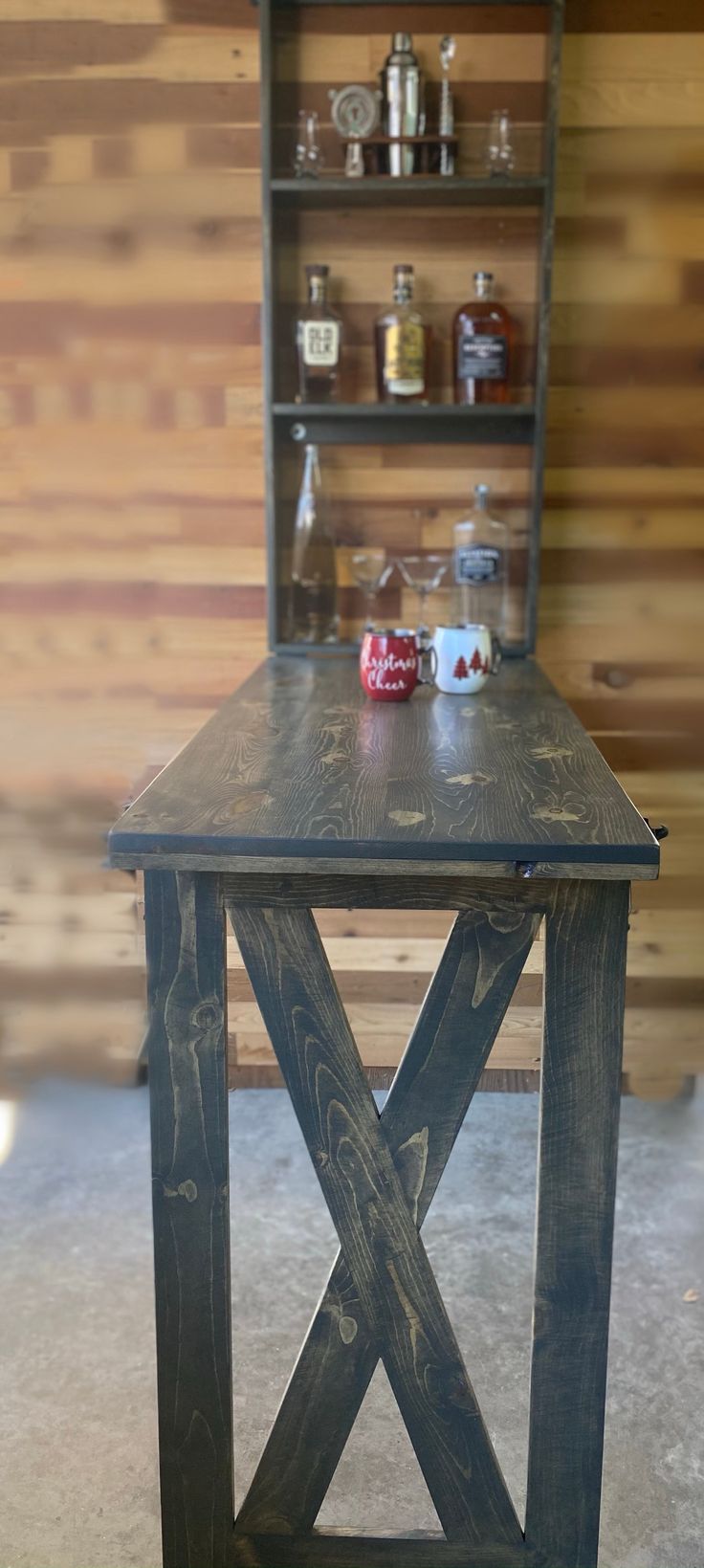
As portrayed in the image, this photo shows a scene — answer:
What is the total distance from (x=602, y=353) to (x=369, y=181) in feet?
1.63

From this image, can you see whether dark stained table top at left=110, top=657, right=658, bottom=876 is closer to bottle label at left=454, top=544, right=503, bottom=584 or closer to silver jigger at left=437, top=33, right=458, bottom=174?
bottle label at left=454, top=544, right=503, bottom=584

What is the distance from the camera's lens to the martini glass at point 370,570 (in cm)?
220

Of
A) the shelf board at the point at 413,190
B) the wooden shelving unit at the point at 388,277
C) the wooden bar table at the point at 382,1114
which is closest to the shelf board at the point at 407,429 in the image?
the wooden shelving unit at the point at 388,277

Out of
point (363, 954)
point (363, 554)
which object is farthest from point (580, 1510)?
point (363, 554)

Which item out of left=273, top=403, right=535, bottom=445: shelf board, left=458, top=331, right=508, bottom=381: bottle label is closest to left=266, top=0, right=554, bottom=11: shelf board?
left=458, top=331, right=508, bottom=381: bottle label

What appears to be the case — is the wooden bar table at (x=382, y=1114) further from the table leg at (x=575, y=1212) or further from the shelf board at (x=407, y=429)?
the shelf board at (x=407, y=429)

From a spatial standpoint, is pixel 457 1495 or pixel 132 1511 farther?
pixel 132 1511

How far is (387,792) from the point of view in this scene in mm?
1254

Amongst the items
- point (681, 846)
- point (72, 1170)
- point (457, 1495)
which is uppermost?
point (681, 846)

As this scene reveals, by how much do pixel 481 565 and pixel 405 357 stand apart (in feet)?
1.19

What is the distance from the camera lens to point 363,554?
2242mm

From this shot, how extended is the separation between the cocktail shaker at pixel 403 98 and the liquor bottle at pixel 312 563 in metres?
0.47

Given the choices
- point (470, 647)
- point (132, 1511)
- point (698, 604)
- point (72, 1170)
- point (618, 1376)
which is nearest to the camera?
point (132, 1511)

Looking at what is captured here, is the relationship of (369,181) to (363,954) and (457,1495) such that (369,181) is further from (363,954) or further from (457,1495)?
(457,1495)
